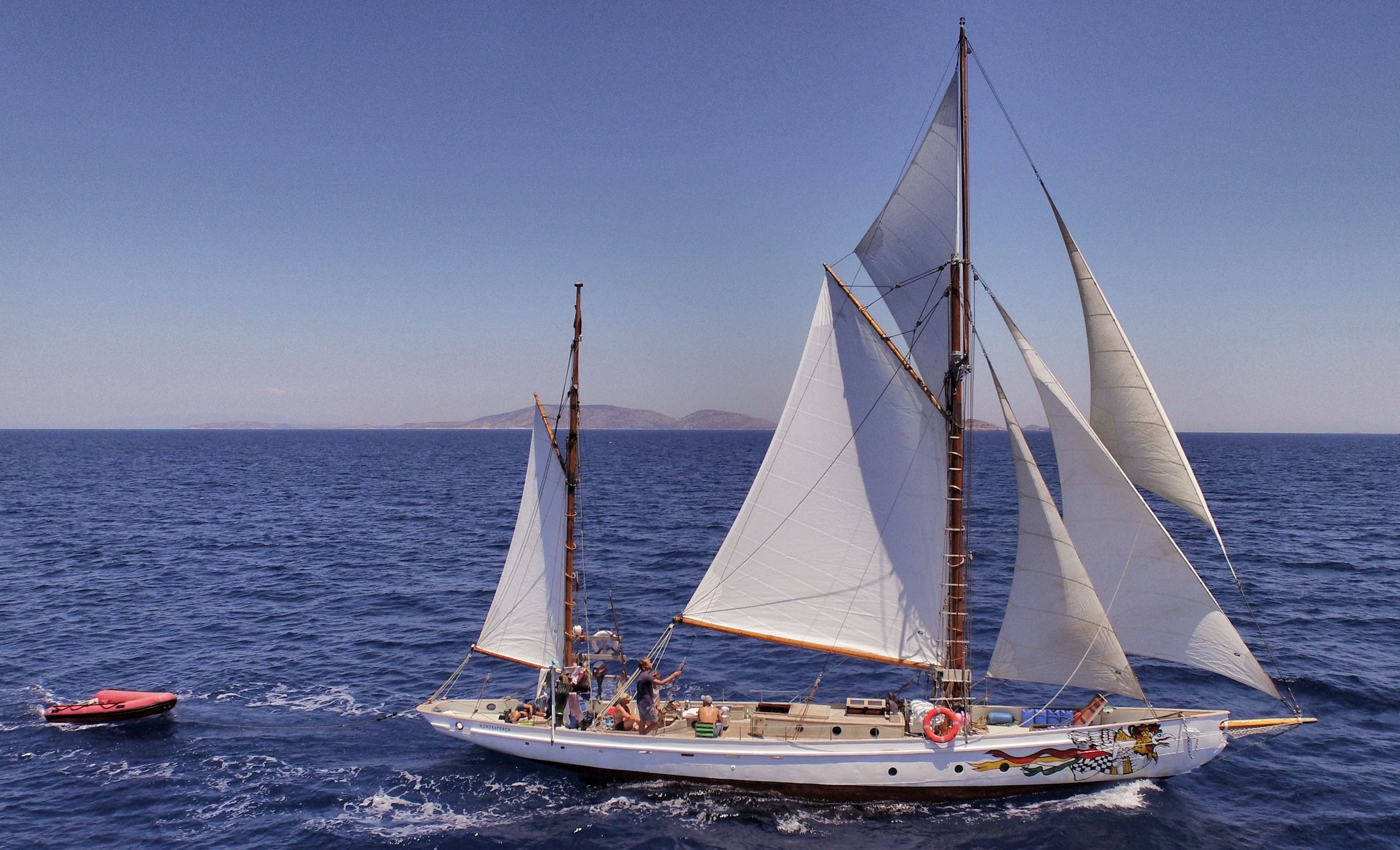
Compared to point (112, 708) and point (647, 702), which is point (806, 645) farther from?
point (112, 708)

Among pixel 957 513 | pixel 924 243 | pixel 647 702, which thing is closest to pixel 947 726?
pixel 957 513

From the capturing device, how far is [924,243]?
22.8m

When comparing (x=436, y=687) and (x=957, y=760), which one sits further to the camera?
(x=436, y=687)

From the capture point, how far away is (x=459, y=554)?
55.0 metres

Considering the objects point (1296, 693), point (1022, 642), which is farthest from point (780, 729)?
point (1296, 693)

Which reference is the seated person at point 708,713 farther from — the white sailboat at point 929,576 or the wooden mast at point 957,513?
the wooden mast at point 957,513

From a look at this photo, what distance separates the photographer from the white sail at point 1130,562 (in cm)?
2041

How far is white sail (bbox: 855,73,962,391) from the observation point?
72.2 ft

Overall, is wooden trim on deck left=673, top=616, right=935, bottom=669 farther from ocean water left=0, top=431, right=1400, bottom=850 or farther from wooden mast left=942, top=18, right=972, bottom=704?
ocean water left=0, top=431, right=1400, bottom=850

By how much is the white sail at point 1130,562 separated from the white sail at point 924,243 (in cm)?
236

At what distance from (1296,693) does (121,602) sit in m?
53.4

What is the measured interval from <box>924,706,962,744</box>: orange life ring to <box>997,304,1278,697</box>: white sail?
16.5 ft

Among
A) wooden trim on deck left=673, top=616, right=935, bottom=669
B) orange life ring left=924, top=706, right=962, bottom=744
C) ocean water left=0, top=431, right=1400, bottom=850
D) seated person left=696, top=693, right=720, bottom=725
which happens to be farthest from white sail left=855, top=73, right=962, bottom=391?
ocean water left=0, top=431, right=1400, bottom=850

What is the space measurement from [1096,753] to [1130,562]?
17.6ft
